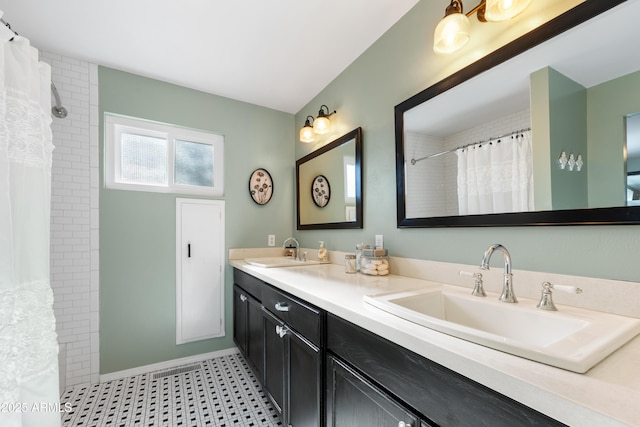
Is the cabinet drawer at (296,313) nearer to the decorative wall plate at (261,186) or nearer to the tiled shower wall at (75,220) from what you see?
the decorative wall plate at (261,186)

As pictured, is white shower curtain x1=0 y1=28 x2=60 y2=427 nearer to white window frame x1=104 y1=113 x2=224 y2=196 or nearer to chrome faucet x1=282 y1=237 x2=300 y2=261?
white window frame x1=104 y1=113 x2=224 y2=196

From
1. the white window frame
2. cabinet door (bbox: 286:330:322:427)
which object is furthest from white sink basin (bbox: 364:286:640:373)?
the white window frame

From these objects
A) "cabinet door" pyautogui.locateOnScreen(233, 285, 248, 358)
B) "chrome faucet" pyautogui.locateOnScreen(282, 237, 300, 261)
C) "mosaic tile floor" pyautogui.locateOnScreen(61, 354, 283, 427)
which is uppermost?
"chrome faucet" pyautogui.locateOnScreen(282, 237, 300, 261)

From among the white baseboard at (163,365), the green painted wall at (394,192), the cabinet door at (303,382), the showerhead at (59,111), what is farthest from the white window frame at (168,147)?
the cabinet door at (303,382)

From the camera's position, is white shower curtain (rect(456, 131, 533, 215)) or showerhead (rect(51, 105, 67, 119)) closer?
white shower curtain (rect(456, 131, 533, 215))

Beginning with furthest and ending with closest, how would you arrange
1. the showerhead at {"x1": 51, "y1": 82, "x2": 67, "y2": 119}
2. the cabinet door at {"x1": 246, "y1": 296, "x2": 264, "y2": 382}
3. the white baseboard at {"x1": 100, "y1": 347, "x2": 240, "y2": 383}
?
A: the white baseboard at {"x1": 100, "y1": 347, "x2": 240, "y2": 383} < the showerhead at {"x1": 51, "y1": 82, "x2": 67, "y2": 119} < the cabinet door at {"x1": 246, "y1": 296, "x2": 264, "y2": 382}

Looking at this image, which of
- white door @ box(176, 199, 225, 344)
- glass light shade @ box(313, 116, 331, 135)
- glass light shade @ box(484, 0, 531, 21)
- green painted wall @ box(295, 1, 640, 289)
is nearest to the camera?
green painted wall @ box(295, 1, 640, 289)

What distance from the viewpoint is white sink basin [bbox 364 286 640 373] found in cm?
55

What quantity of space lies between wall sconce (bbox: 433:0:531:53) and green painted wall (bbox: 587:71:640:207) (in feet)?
1.39

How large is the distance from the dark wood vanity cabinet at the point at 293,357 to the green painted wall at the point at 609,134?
1036 millimetres

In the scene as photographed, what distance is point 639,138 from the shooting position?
78 centimetres

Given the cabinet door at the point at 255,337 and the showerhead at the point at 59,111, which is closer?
the cabinet door at the point at 255,337

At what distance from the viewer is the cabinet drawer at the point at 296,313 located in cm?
112

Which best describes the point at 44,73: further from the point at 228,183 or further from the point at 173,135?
the point at 228,183
